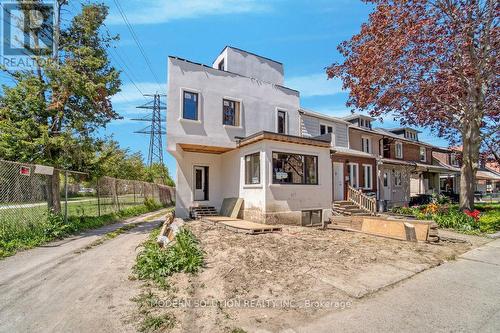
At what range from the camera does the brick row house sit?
1210 centimetres

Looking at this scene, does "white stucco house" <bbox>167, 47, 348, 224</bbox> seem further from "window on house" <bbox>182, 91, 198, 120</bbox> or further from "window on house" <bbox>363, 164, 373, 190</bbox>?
"window on house" <bbox>363, 164, 373, 190</bbox>

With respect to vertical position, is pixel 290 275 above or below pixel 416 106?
below

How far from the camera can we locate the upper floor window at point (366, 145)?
72.5ft

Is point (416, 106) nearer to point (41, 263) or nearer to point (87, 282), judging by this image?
point (87, 282)

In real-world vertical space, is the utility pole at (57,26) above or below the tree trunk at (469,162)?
above

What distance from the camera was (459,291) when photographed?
4.82 m

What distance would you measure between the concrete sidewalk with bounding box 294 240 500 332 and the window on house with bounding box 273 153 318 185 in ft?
22.8

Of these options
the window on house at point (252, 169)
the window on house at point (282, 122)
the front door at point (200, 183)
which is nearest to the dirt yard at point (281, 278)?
the window on house at point (252, 169)

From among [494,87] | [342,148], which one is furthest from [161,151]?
[494,87]

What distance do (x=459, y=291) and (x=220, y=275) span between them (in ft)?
14.4

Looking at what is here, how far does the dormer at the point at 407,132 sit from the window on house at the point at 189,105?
2385cm

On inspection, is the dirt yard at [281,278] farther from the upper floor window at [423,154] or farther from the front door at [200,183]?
the upper floor window at [423,154]

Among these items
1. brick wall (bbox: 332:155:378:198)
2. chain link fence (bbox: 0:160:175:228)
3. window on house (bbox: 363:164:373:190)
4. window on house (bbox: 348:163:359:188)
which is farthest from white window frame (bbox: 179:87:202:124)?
window on house (bbox: 363:164:373:190)

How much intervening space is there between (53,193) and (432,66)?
17245 mm
